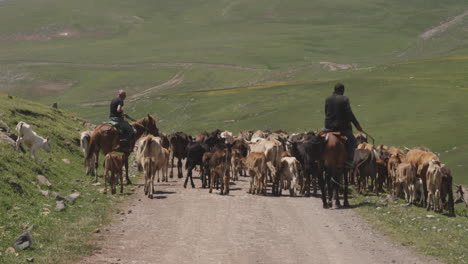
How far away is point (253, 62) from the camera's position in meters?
121

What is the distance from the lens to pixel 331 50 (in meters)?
133

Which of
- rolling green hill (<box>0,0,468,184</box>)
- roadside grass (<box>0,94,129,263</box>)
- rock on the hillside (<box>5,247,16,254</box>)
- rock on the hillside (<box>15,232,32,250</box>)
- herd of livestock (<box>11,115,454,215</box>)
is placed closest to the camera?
rock on the hillside (<box>5,247,16,254</box>)

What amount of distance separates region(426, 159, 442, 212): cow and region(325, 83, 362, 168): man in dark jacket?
9.74 ft

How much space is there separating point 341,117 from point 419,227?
4313 millimetres

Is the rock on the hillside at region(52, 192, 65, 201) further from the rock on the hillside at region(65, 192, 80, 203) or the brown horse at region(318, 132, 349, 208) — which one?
the brown horse at region(318, 132, 349, 208)

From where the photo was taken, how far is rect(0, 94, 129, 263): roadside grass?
38.9ft

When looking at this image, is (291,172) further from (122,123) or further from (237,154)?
(122,123)

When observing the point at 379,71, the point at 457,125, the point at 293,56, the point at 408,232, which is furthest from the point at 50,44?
the point at 408,232

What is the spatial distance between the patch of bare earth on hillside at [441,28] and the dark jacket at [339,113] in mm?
130730

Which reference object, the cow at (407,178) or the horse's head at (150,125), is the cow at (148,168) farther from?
the cow at (407,178)

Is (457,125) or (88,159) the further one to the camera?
(457,125)

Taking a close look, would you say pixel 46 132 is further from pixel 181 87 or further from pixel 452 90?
pixel 181 87

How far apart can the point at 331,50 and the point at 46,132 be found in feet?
365

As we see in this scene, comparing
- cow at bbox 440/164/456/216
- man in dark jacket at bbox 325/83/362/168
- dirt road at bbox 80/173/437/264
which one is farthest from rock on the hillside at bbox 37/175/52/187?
cow at bbox 440/164/456/216
